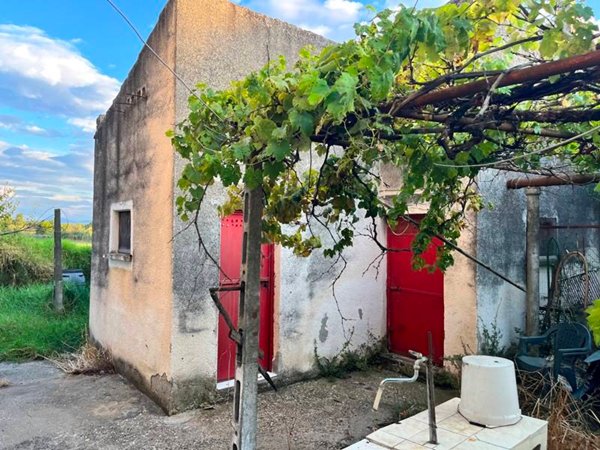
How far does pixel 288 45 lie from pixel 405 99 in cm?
413

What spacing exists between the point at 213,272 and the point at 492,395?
3.43 m

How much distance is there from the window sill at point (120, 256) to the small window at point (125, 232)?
9 centimetres

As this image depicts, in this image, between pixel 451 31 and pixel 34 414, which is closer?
pixel 451 31

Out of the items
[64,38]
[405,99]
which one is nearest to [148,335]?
[64,38]

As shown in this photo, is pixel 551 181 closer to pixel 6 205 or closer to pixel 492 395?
pixel 492 395

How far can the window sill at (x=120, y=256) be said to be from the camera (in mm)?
6035

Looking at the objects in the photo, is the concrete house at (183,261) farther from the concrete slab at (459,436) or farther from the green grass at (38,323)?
the concrete slab at (459,436)

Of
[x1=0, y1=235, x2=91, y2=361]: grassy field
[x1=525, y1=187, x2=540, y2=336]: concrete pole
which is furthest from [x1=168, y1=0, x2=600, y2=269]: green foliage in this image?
[x1=0, y1=235, x2=91, y2=361]: grassy field

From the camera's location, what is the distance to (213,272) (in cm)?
525

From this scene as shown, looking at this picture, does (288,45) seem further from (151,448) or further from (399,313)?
(151,448)

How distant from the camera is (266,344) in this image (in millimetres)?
5832

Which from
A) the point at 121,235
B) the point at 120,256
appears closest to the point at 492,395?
the point at 120,256

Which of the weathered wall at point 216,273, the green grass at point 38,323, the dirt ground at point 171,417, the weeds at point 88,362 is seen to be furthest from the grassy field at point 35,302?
the weathered wall at point 216,273

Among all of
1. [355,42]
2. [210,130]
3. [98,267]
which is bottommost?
[98,267]
